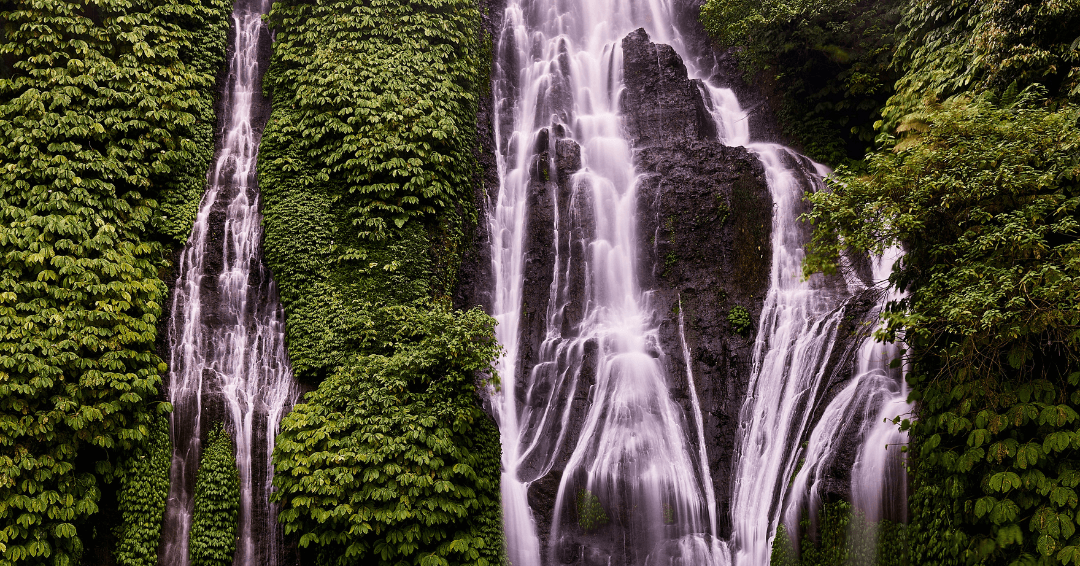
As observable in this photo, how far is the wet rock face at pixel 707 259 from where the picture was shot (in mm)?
11758

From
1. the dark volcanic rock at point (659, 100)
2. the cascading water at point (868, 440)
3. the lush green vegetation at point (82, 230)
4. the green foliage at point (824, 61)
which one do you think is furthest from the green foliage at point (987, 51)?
the lush green vegetation at point (82, 230)

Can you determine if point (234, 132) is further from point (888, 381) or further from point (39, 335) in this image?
point (888, 381)

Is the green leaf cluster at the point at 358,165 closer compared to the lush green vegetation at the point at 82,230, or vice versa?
the lush green vegetation at the point at 82,230

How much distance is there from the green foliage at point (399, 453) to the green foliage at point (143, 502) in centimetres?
178

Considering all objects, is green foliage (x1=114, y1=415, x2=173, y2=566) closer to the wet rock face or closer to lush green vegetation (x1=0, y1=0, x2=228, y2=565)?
lush green vegetation (x1=0, y1=0, x2=228, y2=565)

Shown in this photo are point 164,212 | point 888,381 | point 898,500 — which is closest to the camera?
point 898,500

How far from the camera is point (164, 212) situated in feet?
38.2

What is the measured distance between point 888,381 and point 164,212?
41.1 ft

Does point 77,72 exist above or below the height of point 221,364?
above

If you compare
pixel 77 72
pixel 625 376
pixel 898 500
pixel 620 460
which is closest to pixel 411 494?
pixel 620 460

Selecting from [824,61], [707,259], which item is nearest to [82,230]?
[707,259]

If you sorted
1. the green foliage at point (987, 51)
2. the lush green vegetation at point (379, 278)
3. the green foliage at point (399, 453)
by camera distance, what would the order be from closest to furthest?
1. the green foliage at point (987, 51)
2. the green foliage at point (399, 453)
3. the lush green vegetation at point (379, 278)

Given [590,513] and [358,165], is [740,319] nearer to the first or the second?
[590,513]

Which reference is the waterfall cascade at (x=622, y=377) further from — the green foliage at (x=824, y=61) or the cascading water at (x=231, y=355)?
the cascading water at (x=231, y=355)
